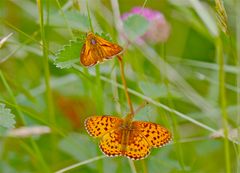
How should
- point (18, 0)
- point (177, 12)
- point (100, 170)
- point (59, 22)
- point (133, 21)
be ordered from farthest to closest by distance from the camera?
point (177, 12) → point (18, 0) → point (59, 22) → point (133, 21) → point (100, 170)

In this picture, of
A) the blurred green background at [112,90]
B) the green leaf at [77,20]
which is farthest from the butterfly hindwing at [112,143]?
the green leaf at [77,20]

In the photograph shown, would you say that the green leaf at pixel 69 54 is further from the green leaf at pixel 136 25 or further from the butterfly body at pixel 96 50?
the green leaf at pixel 136 25

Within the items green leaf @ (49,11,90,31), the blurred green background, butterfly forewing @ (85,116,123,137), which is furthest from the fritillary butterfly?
green leaf @ (49,11,90,31)

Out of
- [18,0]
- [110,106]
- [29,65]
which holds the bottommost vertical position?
[110,106]

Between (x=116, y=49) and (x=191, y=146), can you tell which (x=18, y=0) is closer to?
(x=191, y=146)

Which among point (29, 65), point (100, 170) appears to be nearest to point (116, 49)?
point (100, 170)

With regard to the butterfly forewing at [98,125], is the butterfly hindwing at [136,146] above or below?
below

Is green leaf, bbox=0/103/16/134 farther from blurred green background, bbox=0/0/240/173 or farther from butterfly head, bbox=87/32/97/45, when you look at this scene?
butterfly head, bbox=87/32/97/45

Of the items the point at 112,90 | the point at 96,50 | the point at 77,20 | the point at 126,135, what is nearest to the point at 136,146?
the point at 126,135
